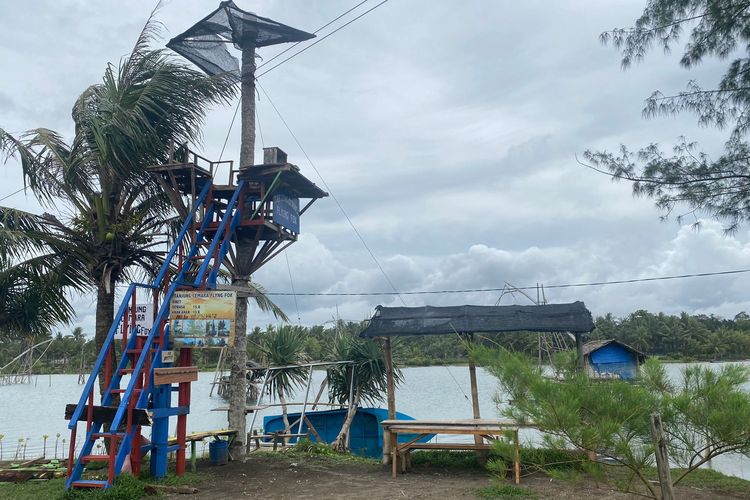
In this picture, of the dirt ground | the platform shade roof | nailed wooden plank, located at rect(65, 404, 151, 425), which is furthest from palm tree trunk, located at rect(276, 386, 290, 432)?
nailed wooden plank, located at rect(65, 404, 151, 425)

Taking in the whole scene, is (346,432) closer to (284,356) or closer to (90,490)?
(284,356)

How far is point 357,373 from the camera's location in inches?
588

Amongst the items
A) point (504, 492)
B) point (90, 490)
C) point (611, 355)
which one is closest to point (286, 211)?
point (90, 490)

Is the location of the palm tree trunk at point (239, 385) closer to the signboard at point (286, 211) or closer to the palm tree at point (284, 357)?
the signboard at point (286, 211)

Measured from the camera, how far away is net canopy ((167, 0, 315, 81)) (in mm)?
11891

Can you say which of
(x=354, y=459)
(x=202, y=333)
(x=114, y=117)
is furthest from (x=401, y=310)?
(x=114, y=117)

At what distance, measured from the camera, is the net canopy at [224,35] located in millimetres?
11891

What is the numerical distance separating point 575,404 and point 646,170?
3737mm

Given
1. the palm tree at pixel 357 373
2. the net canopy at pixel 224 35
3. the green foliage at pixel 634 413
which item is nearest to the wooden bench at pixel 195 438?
the palm tree at pixel 357 373

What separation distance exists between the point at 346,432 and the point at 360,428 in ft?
5.04

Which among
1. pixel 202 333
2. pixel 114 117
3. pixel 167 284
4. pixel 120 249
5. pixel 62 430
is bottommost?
pixel 62 430

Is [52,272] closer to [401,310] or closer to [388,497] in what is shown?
[401,310]

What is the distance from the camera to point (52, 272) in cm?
1116

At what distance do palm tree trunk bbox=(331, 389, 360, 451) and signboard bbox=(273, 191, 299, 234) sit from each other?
484cm
